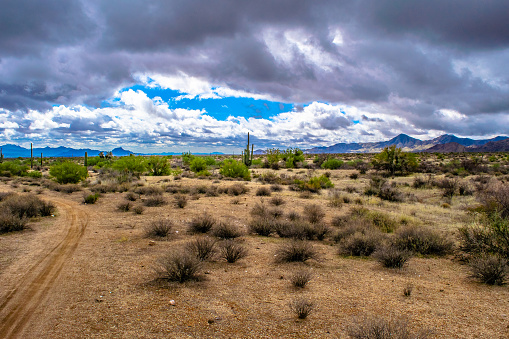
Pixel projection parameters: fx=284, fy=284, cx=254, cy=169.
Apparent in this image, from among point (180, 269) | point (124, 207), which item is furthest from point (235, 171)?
point (180, 269)

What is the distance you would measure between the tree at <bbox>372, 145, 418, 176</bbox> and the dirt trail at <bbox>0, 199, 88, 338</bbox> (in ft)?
112

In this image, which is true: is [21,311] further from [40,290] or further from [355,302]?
[355,302]

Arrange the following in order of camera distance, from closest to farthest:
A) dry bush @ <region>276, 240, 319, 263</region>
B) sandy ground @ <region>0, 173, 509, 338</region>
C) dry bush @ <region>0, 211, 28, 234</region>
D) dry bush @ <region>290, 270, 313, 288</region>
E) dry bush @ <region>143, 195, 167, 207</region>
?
1. sandy ground @ <region>0, 173, 509, 338</region>
2. dry bush @ <region>290, 270, 313, 288</region>
3. dry bush @ <region>276, 240, 319, 263</region>
4. dry bush @ <region>0, 211, 28, 234</region>
5. dry bush @ <region>143, 195, 167, 207</region>

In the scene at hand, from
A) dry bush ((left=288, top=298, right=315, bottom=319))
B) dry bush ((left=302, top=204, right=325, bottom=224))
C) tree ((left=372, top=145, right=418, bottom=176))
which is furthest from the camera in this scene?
tree ((left=372, top=145, right=418, bottom=176))

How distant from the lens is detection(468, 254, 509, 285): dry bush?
21.4 feet

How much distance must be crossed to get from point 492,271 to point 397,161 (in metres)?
31.8

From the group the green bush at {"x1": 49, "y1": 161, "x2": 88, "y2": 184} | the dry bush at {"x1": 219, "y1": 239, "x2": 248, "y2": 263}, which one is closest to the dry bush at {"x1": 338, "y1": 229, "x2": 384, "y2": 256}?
the dry bush at {"x1": 219, "y1": 239, "x2": 248, "y2": 263}

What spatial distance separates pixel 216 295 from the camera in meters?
6.03

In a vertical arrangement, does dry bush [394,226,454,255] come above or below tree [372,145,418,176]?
below

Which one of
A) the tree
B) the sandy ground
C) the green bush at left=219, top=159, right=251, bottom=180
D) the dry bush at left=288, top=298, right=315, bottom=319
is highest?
the tree

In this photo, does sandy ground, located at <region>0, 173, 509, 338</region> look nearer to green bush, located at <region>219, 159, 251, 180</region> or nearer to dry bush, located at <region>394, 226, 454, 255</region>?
dry bush, located at <region>394, 226, 454, 255</region>

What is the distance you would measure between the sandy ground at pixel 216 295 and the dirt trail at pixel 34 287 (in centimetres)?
2

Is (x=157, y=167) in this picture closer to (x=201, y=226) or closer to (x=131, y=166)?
(x=131, y=166)

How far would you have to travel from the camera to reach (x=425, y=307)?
219 inches
